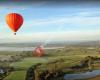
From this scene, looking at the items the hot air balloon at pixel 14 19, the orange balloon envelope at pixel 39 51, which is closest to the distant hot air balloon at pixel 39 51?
the orange balloon envelope at pixel 39 51

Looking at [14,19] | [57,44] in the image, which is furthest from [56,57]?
[14,19]

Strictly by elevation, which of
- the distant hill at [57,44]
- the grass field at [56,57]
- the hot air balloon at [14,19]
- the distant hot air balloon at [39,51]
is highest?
the hot air balloon at [14,19]

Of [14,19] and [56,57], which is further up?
[14,19]

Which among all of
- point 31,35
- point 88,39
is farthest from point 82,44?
point 31,35

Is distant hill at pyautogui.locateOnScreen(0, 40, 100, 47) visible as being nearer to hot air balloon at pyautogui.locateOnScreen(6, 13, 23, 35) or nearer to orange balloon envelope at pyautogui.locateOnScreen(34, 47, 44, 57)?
orange balloon envelope at pyautogui.locateOnScreen(34, 47, 44, 57)

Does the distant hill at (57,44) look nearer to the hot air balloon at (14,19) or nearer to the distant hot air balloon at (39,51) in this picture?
the distant hot air balloon at (39,51)

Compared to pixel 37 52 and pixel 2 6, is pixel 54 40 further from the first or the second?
pixel 2 6

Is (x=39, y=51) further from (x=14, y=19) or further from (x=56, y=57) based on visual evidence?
(x=14, y=19)

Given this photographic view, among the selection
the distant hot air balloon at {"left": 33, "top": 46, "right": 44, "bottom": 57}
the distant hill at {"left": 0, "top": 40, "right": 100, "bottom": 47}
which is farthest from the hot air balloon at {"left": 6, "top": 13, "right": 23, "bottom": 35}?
the distant hot air balloon at {"left": 33, "top": 46, "right": 44, "bottom": 57}
